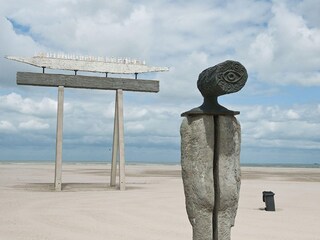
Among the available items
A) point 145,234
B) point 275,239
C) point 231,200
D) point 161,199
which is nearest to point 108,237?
point 145,234

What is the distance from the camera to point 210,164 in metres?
5.90

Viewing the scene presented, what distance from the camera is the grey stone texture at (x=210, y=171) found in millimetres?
5883

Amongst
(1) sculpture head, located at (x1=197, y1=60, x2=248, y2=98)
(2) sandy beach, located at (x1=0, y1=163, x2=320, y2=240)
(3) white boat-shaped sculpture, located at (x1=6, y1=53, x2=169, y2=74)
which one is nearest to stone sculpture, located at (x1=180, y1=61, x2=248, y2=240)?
(1) sculpture head, located at (x1=197, y1=60, x2=248, y2=98)

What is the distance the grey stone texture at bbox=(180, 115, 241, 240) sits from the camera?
5.88 m

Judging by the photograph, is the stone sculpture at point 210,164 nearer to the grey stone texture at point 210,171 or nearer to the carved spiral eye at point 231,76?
the grey stone texture at point 210,171

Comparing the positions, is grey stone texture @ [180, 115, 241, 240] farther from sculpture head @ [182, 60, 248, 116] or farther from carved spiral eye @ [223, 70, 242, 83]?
carved spiral eye @ [223, 70, 242, 83]

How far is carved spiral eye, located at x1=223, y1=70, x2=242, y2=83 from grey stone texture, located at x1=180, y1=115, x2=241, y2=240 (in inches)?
25.1

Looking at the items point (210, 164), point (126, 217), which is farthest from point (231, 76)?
point (126, 217)

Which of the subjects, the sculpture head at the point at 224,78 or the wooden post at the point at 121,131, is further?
the wooden post at the point at 121,131

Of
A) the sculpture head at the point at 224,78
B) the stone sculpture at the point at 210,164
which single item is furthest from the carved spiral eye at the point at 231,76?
the stone sculpture at the point at 210,164

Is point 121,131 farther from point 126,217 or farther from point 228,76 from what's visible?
point 228,76

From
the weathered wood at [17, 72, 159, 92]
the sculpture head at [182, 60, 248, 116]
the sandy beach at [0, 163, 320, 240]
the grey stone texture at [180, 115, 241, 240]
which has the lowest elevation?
the sandy beach at [0, 163, 320, 240]

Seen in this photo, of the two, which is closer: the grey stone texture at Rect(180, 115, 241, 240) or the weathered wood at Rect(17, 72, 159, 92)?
the grey stone texture at Rect(180, 115, 241, 240)

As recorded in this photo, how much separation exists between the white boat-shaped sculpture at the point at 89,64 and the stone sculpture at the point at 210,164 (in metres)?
11.9
